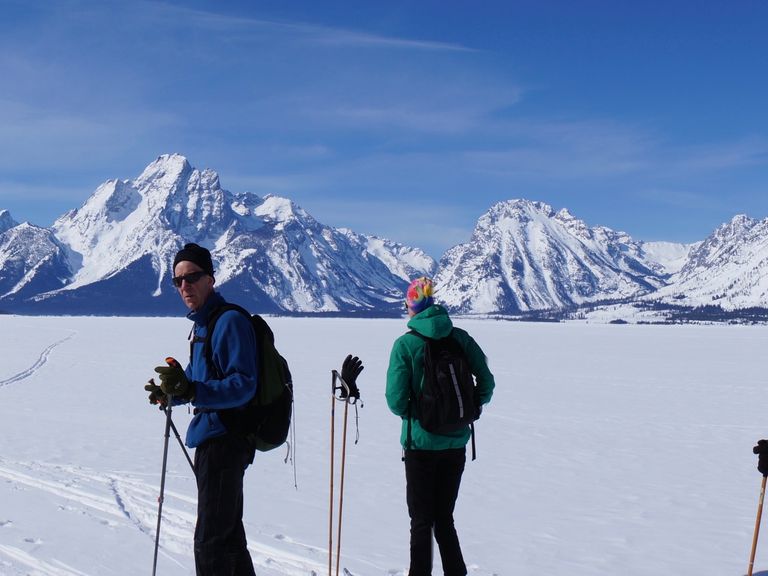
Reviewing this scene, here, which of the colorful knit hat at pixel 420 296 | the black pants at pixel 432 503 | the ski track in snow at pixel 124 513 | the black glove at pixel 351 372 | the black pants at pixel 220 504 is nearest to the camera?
the black pants at pixel 220 504

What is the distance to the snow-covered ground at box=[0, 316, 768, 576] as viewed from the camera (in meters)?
6.62

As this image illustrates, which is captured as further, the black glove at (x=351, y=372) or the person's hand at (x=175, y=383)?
the black glove at (x=351, y=372)

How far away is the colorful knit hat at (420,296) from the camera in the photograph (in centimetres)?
493

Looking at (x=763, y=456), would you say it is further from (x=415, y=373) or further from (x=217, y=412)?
(x=217, y=412)

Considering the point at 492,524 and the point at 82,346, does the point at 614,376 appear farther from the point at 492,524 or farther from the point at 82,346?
the point at 82,346

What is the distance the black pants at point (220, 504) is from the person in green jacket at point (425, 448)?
1.13m

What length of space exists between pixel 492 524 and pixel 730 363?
33.5 metres

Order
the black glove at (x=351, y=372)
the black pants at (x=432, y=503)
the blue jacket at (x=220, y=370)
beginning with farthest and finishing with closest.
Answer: the black glove at (x=351, y=372) → the black pants at (x=432, y=503) → the blue jacket at (x=220, y=370)

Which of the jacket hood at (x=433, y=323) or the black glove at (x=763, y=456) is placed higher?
the jacket hood at (x=433, y=323)

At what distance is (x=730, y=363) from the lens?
3681cm

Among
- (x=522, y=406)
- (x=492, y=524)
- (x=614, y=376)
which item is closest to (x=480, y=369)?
(x=492, y=524)

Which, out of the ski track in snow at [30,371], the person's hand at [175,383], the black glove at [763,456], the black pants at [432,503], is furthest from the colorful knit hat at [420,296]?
the ski track in snow at [30,371]

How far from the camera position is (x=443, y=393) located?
15.5ft

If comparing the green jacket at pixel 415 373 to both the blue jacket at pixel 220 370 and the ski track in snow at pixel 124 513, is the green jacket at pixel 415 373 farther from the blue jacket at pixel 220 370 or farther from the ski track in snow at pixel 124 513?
the ski track in snow at pixel 124 513
